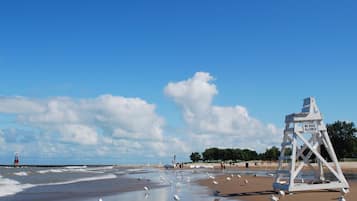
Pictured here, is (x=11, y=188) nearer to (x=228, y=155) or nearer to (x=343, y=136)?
(x=343, y=136)

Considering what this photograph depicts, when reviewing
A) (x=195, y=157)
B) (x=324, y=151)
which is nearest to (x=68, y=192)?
(x=324, y=151)

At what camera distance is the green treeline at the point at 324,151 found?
10294 centimetres

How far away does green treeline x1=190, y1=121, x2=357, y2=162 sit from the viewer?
103 m

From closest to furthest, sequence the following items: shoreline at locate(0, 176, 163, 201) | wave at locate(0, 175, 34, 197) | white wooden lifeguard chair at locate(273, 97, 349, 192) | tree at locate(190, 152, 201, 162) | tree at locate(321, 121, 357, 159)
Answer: white wooden lifeguard chair at locate(273, 97, 349, 192) < shoreline at locate(0, 176, 163, 201) < wave at locate(0, 175, 34, 197) < tree at locate(321, 121, 357, 159) < tree at locate(190, 152, 201, 162)

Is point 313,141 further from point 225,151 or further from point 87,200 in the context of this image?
point 225,151

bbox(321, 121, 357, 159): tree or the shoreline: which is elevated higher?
bbox(321, 121, 357, 159): tree

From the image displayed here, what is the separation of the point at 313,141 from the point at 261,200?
5038mm

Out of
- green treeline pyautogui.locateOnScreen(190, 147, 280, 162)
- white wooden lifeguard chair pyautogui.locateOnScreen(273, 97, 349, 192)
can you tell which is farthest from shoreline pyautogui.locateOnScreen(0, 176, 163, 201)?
green treeline pyautogui.locateOnScreen(190, 147, 280, 162)

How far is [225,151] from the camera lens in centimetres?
17950

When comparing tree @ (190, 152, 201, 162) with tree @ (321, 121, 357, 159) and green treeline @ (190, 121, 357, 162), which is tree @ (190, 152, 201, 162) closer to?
green treeline @ (190, 121, 357, 162)

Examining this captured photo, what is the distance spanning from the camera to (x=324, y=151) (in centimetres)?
9131

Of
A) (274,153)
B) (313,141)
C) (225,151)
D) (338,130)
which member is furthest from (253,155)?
(313,141)

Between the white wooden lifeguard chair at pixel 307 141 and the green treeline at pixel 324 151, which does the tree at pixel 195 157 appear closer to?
the green treeline at pixel 324 151

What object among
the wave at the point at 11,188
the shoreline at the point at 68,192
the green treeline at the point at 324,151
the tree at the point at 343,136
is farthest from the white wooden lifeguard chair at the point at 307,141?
the tree at the point at 343,136
